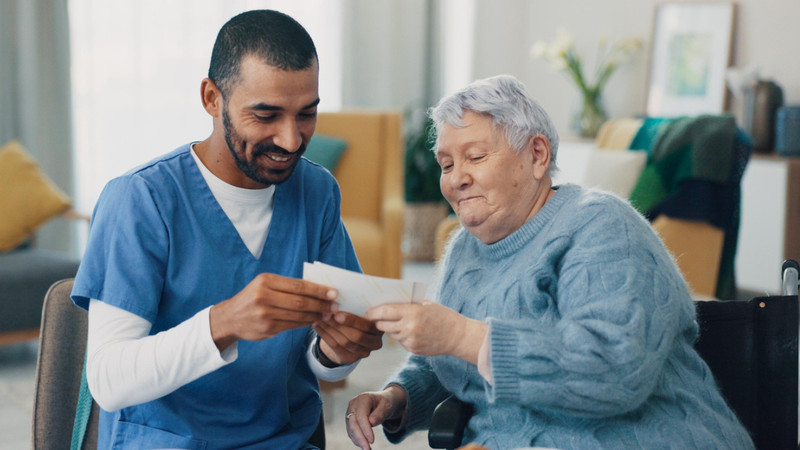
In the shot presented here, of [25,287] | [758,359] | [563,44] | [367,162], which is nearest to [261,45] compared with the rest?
[758,359]

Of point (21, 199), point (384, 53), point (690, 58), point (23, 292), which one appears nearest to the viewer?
point (23, 292)

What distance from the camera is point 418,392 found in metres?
1.46

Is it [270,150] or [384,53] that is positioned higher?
[384,53]

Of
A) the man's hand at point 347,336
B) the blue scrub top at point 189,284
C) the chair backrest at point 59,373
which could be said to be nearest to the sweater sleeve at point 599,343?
the man's hand at point 347,336

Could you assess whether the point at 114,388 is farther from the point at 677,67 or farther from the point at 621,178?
the point at 677,67

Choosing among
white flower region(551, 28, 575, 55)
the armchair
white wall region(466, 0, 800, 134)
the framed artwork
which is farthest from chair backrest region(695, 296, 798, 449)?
white flower region(551, 28, 575, 55)

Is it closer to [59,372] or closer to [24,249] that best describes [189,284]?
[59,372]

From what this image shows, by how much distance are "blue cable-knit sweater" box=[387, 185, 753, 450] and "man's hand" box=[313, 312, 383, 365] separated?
0.55 ft

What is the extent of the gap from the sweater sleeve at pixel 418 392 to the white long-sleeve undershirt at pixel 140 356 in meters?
0.43

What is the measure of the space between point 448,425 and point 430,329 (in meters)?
0.26

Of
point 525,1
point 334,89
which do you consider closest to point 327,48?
point 334,89

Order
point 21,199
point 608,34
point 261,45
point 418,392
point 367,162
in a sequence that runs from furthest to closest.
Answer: point 608,34
point 367,162
point 21,199
point 418,392
point 261,45

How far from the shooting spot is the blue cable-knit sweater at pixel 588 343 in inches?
43.3

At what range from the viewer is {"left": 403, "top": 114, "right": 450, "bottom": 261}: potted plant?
5566mm
